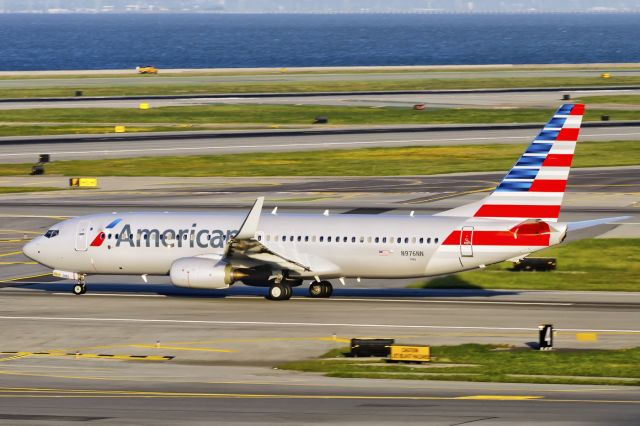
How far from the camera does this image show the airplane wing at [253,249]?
180 feet

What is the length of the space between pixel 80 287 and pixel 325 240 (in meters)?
12.6

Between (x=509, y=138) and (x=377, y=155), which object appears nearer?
(x=377, y=155)

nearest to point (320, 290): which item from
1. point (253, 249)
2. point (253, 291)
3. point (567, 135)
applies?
point (253, 291)

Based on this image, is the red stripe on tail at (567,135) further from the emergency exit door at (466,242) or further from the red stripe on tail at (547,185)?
the emergency exit door at (466,242)

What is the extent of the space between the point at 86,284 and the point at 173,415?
3097 centimetres

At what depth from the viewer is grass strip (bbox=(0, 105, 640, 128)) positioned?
139m

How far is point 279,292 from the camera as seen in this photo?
190 feet

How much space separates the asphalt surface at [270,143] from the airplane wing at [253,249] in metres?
58.2

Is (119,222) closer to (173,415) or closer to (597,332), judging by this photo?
(597,332)

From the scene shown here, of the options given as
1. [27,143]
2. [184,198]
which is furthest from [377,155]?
[27,143]

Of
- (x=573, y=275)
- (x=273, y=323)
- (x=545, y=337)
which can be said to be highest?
(x=573, y=275)

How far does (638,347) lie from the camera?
46938 millimetres

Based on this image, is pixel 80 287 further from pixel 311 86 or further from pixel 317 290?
pixel 311 86

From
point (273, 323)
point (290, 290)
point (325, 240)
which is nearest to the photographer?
point (273, 323)
